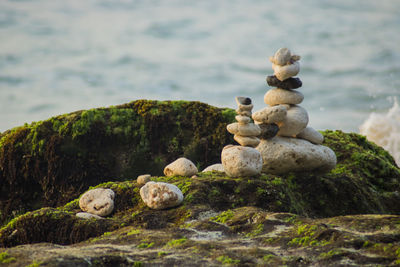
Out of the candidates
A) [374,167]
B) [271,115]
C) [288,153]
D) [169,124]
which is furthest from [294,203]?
[169,124]

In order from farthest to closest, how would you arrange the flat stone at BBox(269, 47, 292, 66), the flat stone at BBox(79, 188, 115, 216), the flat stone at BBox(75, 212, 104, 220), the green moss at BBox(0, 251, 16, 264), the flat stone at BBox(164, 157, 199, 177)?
the flat stone at BBox(269, 47, 292, 66) < the flat stone at BBox(164, 157, 199, 177) < the flat stone at BBox(79, 188, 115, 216) < the flat stone at BBox(75, 212, 104, 220) < the green moss at BBox(0, 251, 16, 264)

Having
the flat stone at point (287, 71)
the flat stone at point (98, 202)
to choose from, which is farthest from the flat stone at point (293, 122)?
the flat stone at point (98, 202)

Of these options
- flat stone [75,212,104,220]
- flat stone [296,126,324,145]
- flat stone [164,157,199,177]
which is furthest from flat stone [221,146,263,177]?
flat stone [75,212,104,220]

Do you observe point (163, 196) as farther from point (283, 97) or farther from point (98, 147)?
point (98, 147)

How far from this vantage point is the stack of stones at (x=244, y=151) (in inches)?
318

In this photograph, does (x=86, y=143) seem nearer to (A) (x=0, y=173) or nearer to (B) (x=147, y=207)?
(A) (x=0, y=173)

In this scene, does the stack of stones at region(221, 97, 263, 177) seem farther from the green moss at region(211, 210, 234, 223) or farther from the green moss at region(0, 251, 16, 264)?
the green moss at region(0, 251, 16, 264)

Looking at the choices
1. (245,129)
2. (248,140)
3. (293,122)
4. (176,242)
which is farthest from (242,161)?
(176,242)

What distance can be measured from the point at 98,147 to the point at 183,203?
4.45 m

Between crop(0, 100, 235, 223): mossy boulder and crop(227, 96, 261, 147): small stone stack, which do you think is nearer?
crop(227, 96, 261, 147): small stone stack

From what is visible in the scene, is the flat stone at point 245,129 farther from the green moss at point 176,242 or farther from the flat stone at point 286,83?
the green moss at point 176,242

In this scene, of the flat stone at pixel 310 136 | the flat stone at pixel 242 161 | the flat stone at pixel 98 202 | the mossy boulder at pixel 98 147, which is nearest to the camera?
the flat stone at pixel 98 202

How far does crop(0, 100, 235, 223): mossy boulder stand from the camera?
1091cm

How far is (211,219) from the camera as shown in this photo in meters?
6.53
